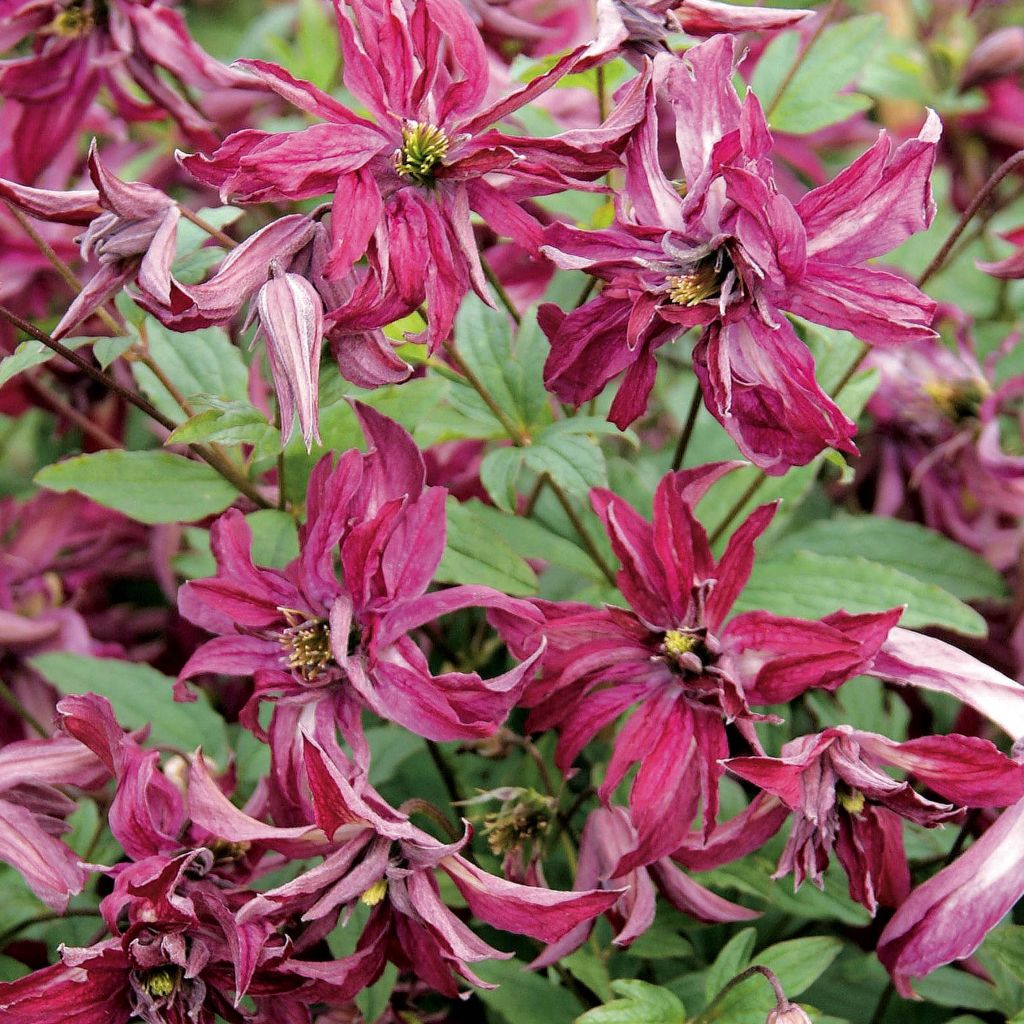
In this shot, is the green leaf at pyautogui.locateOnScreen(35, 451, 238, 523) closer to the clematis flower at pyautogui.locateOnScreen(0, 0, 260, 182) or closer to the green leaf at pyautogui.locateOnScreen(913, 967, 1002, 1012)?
the clematis flower at pyautogui.locateOnScreen(0, 0, 260, 182)

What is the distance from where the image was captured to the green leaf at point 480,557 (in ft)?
2.43

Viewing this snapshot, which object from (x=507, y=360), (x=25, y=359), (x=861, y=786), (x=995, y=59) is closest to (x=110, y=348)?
(x=25, y=359)

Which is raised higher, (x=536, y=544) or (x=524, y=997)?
(x=536, y=544)

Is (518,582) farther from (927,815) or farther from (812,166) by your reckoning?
(812,166)

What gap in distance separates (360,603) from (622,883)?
8.3 inches

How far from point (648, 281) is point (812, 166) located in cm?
67

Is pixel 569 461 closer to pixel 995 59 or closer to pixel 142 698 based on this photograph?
pixel 142 698

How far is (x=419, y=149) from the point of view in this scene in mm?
626

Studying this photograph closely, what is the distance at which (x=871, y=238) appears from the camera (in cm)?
59

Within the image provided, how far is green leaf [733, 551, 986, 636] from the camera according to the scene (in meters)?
0.79

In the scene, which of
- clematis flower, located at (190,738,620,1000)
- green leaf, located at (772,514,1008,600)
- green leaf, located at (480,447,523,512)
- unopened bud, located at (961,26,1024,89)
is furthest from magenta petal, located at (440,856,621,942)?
unopened bud, located at (961,26,1024,89)

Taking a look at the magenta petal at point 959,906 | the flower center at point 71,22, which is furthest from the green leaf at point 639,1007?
the flower center at point 71,22

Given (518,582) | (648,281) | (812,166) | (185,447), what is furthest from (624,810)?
(812,166)

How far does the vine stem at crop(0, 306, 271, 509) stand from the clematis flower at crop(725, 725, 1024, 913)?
0.39m
